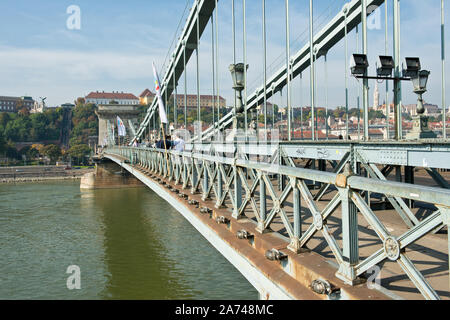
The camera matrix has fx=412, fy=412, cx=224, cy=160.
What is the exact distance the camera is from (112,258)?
1758cm

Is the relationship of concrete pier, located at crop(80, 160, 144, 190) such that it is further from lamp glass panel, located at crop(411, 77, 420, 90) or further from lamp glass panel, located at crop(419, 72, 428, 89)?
lamp glass panel, located at crop(411, 77, 420, 90)

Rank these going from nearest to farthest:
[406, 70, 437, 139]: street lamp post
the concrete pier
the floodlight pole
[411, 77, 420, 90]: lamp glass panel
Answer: the floodlight pole, [406, 70, 437, 139]: street lamp post, [411, 77, 420, 90]: lamp glass panel, the concrete pier

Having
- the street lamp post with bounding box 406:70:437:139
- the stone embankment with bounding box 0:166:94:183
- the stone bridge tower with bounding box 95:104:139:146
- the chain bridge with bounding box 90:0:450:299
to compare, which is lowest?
the stone embankment with bounding box 0:166:94:183

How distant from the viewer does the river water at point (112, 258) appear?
1346cm

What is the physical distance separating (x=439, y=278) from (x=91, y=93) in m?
162

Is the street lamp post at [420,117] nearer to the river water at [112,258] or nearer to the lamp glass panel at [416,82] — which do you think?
the lamp glass panel at [416,82]

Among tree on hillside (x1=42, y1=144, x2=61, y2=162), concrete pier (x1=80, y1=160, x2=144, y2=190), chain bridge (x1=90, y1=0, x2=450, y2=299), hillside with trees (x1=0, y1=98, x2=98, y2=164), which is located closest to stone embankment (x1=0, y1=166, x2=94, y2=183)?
tree on hillside (x1=42, y1=144, x2=61, y2=162)

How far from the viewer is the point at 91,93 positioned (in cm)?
15488

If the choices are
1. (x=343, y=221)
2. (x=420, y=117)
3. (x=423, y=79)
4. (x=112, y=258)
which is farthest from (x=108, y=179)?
(x=343, y=221)

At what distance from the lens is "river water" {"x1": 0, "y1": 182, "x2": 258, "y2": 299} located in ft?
44.2
